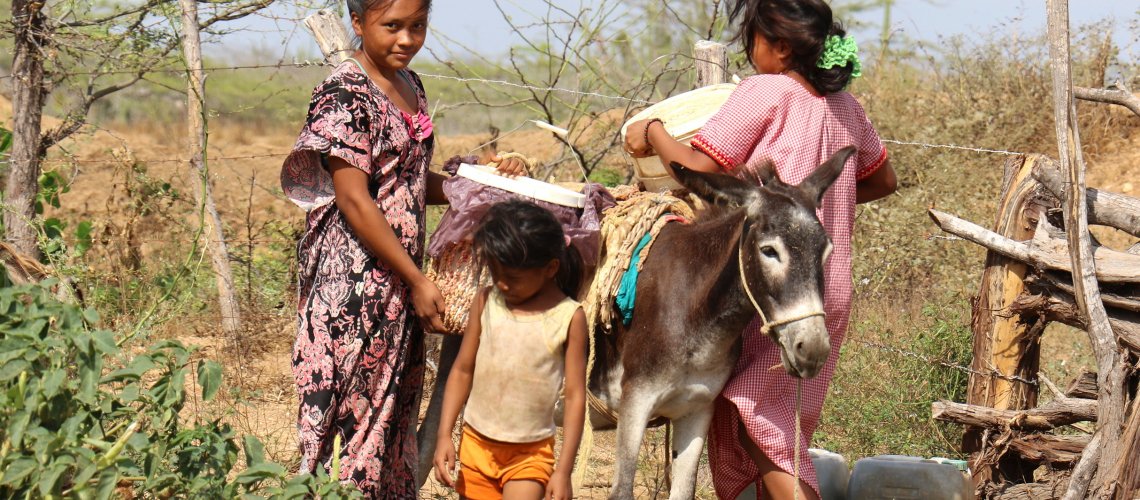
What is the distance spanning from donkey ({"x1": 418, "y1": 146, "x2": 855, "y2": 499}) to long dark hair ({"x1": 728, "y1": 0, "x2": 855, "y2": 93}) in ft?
Result: 0.89

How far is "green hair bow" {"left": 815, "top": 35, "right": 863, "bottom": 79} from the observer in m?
3.65

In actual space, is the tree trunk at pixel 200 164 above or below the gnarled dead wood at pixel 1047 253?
above

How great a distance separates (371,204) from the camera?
327cm

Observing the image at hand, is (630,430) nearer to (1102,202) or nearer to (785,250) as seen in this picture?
(785,250)

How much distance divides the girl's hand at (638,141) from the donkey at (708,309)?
11.4 inches

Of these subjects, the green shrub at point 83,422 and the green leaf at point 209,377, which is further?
the green leaf at point 209,377

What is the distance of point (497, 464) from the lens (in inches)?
133

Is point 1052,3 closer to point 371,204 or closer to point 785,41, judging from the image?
point 785,41

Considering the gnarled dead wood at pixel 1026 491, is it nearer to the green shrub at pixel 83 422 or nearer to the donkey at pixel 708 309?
the donkey at pixel 708 309

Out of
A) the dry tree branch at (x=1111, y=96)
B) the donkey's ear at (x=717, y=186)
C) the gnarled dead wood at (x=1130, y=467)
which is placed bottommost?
the gnarled dead wood at (x=1130, y=467)

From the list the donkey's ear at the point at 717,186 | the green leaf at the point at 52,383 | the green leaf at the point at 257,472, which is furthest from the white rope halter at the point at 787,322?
the green leaf at the point at 52,383

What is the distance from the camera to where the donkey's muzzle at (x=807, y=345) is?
333 centimetres

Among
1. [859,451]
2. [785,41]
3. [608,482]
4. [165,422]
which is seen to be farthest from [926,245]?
[165,422]

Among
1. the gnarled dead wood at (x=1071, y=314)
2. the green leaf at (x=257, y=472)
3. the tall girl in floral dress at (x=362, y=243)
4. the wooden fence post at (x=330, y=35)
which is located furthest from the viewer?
the wooden fence post at (x=330, y=35)
